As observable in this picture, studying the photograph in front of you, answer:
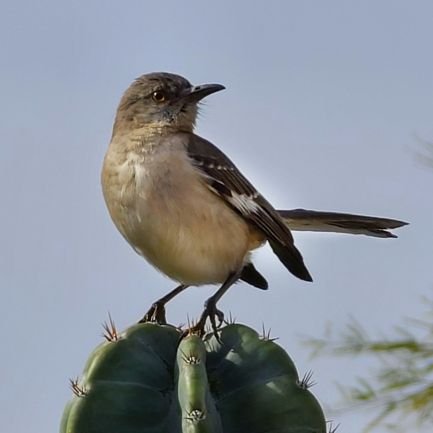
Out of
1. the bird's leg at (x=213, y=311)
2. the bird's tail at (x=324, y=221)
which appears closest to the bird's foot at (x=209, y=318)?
the bird's leg at (x=213, y=311)

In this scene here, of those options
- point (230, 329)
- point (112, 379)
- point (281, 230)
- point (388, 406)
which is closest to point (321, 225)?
point (281, 230)

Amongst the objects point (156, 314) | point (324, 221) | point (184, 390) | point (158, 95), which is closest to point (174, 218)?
point (156, 314)

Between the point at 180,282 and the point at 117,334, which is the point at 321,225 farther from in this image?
the point at 117,334

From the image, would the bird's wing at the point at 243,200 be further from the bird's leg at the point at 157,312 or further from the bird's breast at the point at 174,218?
the bird's leg at the point at 157,312

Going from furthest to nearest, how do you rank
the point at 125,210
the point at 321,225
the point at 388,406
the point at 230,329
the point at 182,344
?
the point at 321,225 < the point at 388,406 < the point at 125,210 < the point at 230,329 < the point at 182,344

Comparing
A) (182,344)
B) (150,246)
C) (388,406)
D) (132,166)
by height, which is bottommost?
(388,406)

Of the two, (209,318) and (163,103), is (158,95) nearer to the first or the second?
(163,103)
